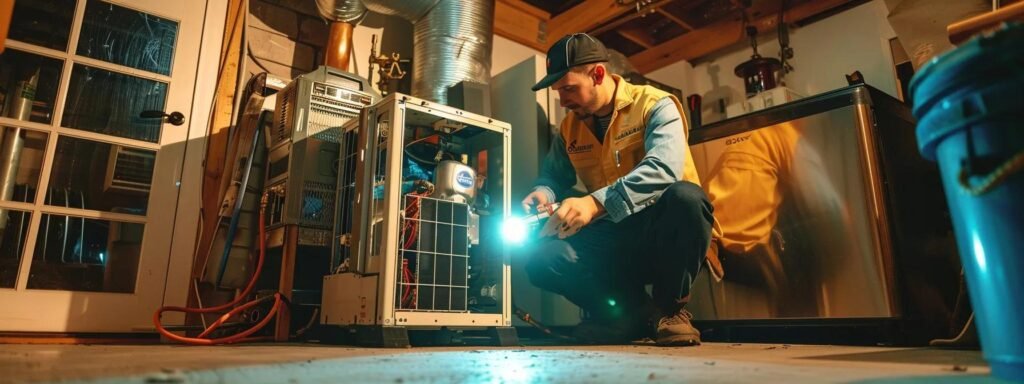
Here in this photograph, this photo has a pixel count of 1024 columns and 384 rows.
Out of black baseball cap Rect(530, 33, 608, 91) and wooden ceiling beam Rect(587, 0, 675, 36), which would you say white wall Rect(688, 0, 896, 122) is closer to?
wooden ceiling beam Rect(587, 0, 675, 36)

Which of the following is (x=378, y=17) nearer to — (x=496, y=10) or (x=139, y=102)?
(x=496, y=10)

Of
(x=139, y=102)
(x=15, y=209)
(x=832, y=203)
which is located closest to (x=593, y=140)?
(x=832, y=203)

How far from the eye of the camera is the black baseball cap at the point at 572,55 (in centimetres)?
181

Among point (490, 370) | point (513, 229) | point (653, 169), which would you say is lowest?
point (490, 370)

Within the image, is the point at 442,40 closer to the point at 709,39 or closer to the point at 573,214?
the point at 573,214

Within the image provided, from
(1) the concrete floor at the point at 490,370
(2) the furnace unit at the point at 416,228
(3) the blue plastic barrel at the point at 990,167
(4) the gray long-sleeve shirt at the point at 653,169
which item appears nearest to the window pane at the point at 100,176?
(2) the furnace unit at the point at 416,228

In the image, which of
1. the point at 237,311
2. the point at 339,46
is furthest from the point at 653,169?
the point at 339,46

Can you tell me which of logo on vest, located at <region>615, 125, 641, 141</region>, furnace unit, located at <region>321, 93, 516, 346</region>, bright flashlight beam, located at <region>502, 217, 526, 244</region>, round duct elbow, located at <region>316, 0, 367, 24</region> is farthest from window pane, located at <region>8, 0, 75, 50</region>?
logo on vest, located at <region>615, 125, 641, 141</region>

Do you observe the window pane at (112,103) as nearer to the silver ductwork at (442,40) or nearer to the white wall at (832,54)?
the silver ductwork at (442,40)

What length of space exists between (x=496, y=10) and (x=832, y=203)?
1959 mm

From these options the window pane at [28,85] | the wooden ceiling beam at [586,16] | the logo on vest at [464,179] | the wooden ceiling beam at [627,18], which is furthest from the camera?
the wooden ceiling beam at [586,16]

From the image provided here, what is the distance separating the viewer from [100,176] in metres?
2.11

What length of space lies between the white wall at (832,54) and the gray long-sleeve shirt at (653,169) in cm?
160

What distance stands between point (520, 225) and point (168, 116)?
1.42 metres
